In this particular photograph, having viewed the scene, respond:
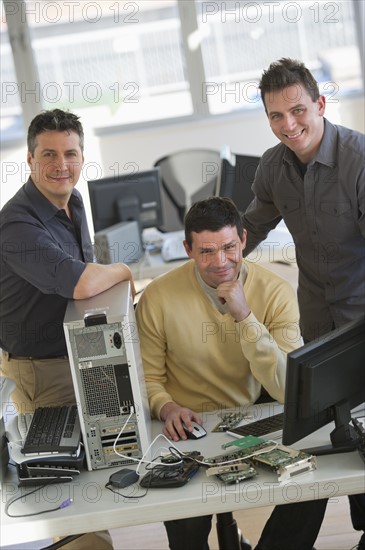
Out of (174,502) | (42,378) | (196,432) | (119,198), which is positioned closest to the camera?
(174,502)

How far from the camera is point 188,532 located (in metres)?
2.42

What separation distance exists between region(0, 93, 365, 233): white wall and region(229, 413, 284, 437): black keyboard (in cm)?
534

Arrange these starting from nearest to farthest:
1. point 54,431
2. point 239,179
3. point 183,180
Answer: point 54,431, point 239,179, point 183,180

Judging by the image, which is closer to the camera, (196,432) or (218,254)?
(196,432)

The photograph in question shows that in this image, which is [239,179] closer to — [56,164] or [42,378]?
[56,164]

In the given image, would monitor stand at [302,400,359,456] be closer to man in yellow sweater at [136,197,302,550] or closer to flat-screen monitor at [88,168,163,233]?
man in yellow sweater at [136,197,302,550]

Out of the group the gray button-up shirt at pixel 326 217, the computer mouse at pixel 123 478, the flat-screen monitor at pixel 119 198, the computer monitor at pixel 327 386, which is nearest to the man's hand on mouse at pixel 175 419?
the computer mouse at pixel 123 478

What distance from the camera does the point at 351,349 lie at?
2094 mm

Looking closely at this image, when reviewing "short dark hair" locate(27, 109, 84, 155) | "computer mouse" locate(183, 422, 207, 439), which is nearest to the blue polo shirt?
"short dark hair" locate(27, 109, 84, 155)

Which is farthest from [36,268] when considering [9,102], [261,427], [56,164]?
[9,102]

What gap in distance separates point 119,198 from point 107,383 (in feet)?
8.37

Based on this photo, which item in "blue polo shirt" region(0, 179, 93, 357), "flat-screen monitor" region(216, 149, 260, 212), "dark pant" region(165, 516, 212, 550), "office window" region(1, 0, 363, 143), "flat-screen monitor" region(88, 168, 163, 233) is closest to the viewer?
"dark pant" region(165, 516, 212, 550)

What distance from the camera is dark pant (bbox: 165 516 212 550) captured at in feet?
7.91

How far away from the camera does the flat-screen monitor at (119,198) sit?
456 cm
